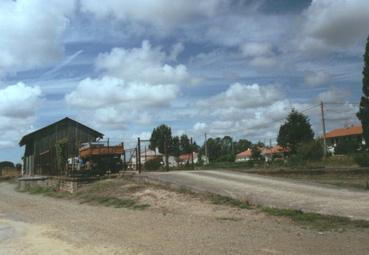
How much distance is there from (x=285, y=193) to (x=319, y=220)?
167 inches

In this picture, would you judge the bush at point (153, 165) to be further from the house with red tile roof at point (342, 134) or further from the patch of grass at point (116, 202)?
the house with red tile roof at point (342, 134)

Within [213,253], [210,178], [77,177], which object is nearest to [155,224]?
[213,253]

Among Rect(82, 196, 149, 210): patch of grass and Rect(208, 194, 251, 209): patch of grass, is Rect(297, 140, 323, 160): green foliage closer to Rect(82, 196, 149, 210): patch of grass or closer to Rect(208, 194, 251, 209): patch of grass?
Rect(82, 196, 149, 210): patch of grass

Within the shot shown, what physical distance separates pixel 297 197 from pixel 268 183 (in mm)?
3711

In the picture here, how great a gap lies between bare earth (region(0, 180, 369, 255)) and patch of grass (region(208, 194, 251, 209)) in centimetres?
34

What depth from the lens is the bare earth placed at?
963 centimetres

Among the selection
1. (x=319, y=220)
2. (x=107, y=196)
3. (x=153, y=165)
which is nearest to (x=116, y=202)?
(x=107, y=196)

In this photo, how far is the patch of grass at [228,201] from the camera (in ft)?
48.5

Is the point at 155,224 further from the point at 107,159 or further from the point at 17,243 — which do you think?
the point at 107,159

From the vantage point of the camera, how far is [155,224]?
1342cm

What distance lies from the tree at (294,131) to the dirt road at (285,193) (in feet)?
143

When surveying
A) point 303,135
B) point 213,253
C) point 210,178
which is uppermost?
point 303,135

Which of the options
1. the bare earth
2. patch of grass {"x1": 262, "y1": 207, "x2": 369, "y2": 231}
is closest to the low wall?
the bare earth

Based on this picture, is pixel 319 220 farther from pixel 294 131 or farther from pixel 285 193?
pixel 294 131
